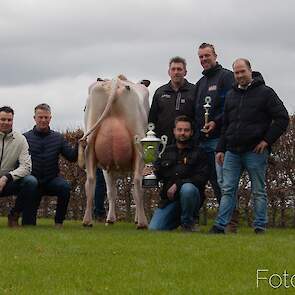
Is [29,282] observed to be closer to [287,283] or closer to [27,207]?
[287,283]

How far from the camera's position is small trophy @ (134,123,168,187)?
8.49m

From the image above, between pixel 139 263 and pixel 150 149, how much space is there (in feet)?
10.5

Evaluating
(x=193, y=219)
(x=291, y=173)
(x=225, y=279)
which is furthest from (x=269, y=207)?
(x=225, y=279)

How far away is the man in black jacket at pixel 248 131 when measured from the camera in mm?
7684

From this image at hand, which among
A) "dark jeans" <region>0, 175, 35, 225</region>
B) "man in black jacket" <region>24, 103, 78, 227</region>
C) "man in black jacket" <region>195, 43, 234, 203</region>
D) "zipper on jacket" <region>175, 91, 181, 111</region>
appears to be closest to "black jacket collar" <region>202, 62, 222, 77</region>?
"man in black jacket" <region>195, 43, 234, 203</region>

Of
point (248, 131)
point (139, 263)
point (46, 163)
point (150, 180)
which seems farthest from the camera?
point (46, 163)

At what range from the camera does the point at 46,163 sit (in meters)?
9.11

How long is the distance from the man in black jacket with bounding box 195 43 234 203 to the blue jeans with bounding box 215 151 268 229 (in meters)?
0.50

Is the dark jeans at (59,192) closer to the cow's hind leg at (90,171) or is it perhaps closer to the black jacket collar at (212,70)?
the cow's hind leg at (90,171)

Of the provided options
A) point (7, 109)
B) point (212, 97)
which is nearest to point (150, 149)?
point (212, 97)

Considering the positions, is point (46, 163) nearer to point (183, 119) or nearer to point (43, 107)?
point (43, 107)

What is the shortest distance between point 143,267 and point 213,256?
769mm

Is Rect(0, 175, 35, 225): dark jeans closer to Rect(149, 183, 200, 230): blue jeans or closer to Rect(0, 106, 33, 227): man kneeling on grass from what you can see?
Rect(0, 106, 33, 227): man kneeling on grass

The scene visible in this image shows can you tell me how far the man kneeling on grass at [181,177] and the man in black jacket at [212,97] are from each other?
214 millimetres
